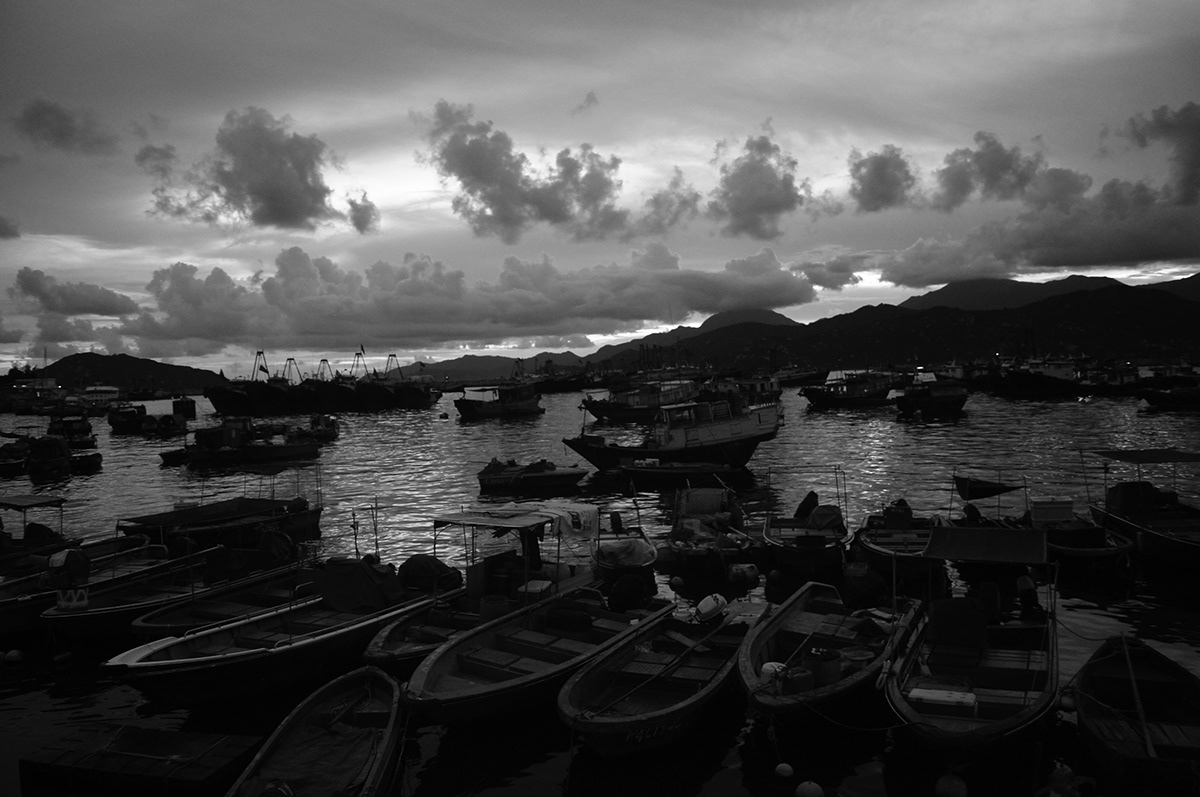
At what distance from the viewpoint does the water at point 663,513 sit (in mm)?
11852

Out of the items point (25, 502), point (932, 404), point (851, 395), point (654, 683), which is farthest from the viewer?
point (851, 395)

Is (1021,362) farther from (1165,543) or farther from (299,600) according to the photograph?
(299,600)

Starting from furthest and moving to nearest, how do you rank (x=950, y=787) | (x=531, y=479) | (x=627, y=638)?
(x=531, y=479) < (x=627, y=638) < (x=950, y=787)

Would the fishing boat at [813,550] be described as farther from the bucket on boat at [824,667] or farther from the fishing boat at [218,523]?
the fishing boat at [218,523]

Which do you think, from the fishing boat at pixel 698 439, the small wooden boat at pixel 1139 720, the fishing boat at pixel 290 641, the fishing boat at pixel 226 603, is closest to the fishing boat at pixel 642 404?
the fishing boat at pixel 698 439

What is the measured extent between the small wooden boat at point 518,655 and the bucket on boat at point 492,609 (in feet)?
1.28

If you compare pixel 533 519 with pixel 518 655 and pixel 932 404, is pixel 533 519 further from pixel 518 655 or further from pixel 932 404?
pixel 932 404

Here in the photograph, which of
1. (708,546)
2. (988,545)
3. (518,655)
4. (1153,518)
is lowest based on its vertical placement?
(708,546)

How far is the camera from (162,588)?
65.7 feet

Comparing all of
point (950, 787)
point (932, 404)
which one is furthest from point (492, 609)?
point (932, 404)

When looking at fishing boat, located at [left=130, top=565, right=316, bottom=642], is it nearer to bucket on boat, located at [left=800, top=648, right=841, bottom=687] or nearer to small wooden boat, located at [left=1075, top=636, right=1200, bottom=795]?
bucket on boat, located at [left=800, top=648, right=841, bottom=687]

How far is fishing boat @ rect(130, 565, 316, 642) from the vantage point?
16.5 m

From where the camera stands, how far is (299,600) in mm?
17672

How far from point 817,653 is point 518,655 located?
Answer: 5.53m
